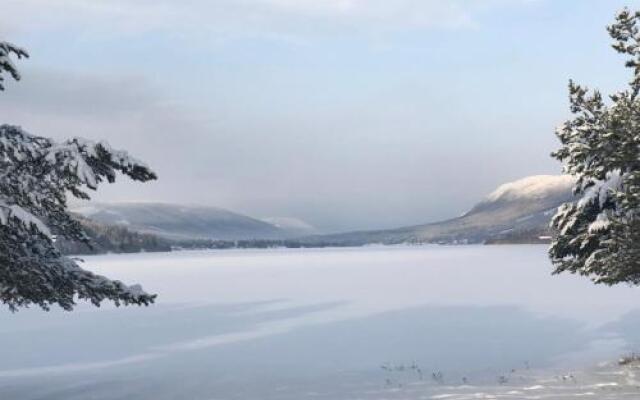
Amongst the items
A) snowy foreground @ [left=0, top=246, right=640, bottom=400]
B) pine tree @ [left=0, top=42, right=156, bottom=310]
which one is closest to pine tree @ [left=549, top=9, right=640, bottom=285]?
snowy foreground @ [left=0, top=246, right=640, bottom=400]

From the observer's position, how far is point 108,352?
25.0 metres

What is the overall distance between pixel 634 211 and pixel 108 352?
60.4 feet

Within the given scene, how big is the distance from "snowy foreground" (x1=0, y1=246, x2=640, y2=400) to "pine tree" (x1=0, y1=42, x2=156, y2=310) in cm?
486

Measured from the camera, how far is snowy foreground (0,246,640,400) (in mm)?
17234

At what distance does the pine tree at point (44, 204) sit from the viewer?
11.1 metres

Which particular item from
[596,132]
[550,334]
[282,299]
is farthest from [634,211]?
[282,299]

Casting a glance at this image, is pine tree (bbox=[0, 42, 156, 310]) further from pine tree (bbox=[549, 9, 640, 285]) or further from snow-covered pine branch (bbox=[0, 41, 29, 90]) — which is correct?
pine tree (bbox=[549, 9, 640, 285])

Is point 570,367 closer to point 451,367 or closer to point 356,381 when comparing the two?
point 451,367

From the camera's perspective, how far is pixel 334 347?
2484 cm

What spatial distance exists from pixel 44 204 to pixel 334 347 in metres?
14.0

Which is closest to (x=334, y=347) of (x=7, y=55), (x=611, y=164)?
(x=611, y=164)

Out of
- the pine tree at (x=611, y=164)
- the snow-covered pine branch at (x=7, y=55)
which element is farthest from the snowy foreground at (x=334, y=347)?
the snow-covered pine branch at (x=7, y=55)

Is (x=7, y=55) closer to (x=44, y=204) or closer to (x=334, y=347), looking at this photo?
(x=44, y=204)

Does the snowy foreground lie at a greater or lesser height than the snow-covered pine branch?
lesser
